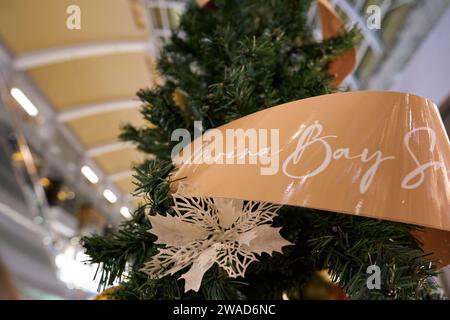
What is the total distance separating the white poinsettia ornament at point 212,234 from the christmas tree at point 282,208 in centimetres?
5

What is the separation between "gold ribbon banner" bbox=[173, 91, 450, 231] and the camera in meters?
0.41

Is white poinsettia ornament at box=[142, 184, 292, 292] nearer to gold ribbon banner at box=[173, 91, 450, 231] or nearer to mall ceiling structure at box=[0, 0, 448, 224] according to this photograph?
gold ribbon banner at box=[173, 91, 450, 231]

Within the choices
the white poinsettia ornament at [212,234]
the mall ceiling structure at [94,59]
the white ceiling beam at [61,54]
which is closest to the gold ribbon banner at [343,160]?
the white poinsettia ornament at [212,234]

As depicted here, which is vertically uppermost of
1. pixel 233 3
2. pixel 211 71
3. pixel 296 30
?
pixel 233 3

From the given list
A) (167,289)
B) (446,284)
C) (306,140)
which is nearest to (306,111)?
(306,140)

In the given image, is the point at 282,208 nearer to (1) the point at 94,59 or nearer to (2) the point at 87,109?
(1) the point at 94,59

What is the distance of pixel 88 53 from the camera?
3.97 meters

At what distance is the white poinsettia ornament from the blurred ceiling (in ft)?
8.13

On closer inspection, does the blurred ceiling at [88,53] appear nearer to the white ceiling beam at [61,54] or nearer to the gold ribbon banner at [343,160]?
the white ceiling beam at [61,54]

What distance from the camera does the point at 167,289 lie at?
54 cm

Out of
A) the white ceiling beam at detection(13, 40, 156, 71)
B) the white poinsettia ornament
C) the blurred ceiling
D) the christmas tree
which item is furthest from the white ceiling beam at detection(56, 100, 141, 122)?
the white poinsettia ornament

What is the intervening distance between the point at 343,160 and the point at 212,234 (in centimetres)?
21

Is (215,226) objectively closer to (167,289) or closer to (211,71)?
(167,289)

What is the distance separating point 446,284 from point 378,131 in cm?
81
